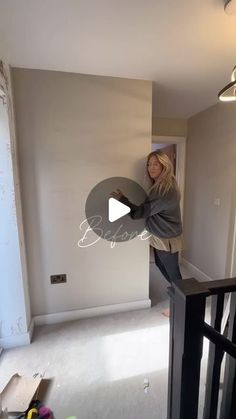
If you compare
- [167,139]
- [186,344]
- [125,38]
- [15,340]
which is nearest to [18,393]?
[15,340]

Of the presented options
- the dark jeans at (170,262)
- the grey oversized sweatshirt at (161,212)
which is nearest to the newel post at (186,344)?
the grey oversized sweatshirt at (161,212)

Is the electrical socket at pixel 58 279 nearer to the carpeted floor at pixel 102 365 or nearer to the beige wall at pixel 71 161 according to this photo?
the beige wall at pixel 71 161

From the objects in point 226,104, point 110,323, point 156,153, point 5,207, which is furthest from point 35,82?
point 110,323

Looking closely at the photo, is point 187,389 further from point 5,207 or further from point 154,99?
point 154,99

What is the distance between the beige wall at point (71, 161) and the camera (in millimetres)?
1715

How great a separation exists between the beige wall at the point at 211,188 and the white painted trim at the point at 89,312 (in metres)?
1.05

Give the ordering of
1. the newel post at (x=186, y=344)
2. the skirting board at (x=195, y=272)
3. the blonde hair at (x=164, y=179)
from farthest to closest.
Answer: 1. the skirting board at (x=195, y=272)
2. the blonde hair at (x=164, y=179)
3. the newel post at (x=186, y=344)

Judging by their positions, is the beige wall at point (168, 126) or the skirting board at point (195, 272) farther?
the beige wall at point (168, 126)

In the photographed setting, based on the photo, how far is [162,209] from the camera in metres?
1.80

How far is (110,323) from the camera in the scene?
77.0 inches

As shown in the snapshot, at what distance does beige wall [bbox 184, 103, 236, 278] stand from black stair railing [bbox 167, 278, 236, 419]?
1.75 meters

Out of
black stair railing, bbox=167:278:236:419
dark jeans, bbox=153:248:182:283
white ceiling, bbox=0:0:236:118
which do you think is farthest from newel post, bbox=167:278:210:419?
white ceiling, bbox=0:0:236:118

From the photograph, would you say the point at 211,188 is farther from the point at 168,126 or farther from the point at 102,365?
the point at 102,365

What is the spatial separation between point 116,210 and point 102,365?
3.97 ft
